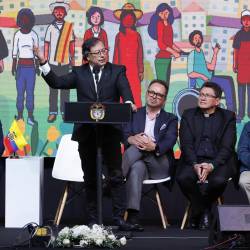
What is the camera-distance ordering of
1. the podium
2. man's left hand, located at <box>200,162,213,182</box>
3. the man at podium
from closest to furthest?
the podium < the man at podium < man's left hand, located at <box>200,162,213,182</box>

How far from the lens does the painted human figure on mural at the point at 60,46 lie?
9336mm

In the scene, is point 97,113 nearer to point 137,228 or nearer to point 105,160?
point 105,160

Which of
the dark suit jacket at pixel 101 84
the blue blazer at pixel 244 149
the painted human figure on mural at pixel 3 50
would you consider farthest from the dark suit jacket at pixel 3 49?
the blue blazer at pixel 244 149

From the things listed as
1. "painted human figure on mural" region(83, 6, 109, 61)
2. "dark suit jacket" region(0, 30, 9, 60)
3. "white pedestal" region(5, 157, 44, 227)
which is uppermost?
"painted human figure on mural" region(83, 6, 109, 61)

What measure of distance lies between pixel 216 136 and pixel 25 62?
196 centimetres

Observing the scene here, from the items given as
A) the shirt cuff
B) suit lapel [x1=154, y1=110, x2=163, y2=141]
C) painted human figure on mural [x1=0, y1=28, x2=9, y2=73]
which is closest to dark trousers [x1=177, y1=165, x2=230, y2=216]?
suit lapel [x1=154, y1=110, x2=163, y2=141]

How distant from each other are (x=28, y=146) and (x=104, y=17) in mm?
1373

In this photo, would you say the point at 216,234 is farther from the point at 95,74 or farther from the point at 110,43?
the point at 110,43

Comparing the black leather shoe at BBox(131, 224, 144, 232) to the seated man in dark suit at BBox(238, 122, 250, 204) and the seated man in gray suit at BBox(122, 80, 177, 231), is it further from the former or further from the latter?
the seated man in dark suit at BBox(238, 122, 250, 204)

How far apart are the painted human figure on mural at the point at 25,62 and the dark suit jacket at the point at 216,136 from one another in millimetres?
1493

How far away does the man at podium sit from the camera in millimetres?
7680

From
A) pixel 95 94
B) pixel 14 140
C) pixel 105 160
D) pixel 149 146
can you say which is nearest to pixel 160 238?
pixel 105 160

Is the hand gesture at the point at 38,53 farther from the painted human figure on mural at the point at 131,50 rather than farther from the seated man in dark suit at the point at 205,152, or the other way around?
the painted human figure on mural at the point at 131,50

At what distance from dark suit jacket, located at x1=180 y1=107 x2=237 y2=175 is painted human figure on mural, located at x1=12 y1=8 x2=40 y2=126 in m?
1.49
